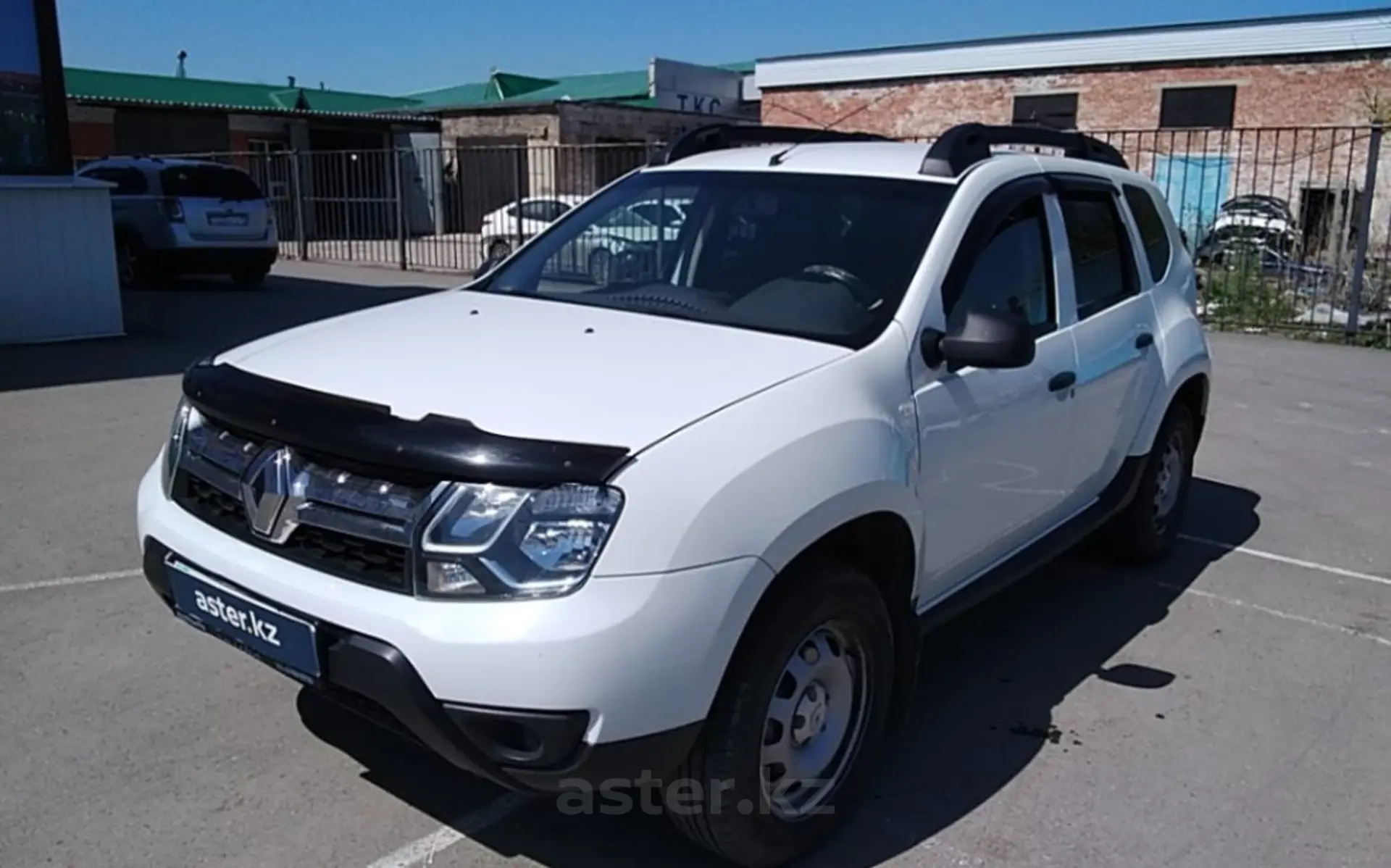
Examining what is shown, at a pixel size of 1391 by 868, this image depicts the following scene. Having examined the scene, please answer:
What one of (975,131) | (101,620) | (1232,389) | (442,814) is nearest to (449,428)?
(442,814)

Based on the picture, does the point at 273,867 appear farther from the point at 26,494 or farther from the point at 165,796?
the point at 26,494

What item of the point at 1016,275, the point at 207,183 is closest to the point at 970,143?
the point at 1016,275

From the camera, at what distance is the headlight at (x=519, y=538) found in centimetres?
241

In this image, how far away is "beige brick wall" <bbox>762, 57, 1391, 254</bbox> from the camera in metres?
23.5

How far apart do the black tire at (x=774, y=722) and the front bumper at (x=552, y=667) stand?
12cm

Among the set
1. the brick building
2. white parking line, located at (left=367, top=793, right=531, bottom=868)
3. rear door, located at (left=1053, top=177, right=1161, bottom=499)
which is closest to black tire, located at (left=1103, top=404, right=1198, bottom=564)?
rear door, located at (left=1053, top=177, right=1161, bottom=499)

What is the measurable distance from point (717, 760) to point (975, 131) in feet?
7.81

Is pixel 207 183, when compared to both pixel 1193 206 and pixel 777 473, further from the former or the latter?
pixel 1193 206

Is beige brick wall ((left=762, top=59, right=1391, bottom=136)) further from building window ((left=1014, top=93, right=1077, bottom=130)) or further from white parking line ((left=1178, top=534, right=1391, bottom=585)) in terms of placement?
white parking line ((left=1178, top=534, right=1391, bottom=585))

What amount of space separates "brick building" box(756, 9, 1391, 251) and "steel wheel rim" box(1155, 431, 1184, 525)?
16.2 metres

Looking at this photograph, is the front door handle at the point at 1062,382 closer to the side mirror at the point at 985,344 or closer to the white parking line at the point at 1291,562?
the side mirror at the point at 985,344

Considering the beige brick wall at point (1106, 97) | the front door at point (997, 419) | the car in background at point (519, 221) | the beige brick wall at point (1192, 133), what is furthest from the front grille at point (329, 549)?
the beige brick wall at point (1106, 97)

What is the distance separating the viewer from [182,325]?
12266mm

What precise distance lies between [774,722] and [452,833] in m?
0.95
